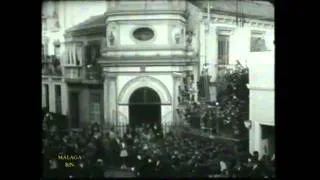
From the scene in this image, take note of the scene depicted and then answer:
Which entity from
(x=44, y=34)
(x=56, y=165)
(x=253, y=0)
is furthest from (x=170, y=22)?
(x=56, y=165)

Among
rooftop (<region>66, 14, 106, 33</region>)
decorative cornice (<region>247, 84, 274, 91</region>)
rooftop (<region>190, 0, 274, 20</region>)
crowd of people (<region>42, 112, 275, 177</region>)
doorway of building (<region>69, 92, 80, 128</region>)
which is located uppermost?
rooftop (<region>190, 0, 274, 20</region>)

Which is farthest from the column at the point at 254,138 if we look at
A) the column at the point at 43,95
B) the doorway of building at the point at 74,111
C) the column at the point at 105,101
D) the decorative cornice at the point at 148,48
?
the column at the point at 43,95

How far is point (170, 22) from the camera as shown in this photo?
6.34 metres

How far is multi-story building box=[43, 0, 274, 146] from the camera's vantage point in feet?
20.8

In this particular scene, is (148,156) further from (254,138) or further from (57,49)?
(57,49)

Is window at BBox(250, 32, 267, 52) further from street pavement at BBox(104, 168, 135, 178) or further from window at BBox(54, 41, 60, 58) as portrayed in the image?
window at BBox(54, 41, 60, 58)

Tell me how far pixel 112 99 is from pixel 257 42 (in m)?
1.88

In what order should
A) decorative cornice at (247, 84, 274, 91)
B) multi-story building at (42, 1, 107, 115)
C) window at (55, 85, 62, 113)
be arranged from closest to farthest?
decorative cornice at (247, 84, 274, 91) < multi-story building at (42, 1, 107, 115) < window at (55, 85, 62, 113)

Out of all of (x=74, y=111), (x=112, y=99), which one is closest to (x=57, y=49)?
(x=74, y=111)

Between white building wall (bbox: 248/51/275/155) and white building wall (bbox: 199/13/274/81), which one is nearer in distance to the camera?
white building wall (bbox: 248/51/275/155)

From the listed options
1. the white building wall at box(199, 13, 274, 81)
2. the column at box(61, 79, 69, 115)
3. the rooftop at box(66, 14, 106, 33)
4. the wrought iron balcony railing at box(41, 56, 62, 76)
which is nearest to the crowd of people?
the column at box(61, 79, 69, 115)

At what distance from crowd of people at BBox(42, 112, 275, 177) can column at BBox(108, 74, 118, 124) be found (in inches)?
8.6
